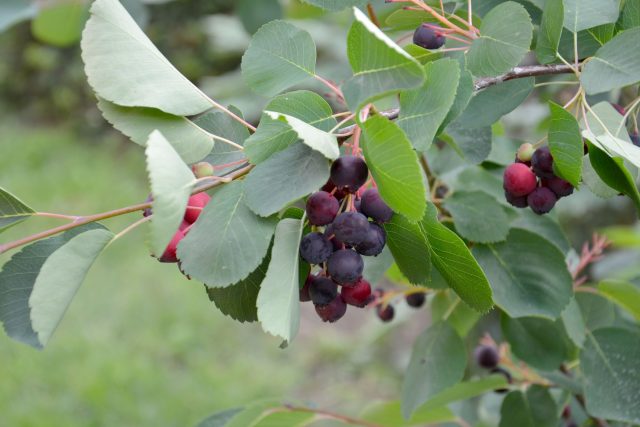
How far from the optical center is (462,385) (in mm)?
1060

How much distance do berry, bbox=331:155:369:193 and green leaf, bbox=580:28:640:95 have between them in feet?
0.84

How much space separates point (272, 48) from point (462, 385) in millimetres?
559

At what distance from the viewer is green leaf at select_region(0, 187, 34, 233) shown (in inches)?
27.9

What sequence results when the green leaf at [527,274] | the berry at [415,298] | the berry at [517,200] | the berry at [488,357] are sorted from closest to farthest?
the berry at [517,200], the green leaf at [527,274], the berry at [415,298], the berry at [488,357]

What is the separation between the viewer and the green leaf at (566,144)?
0.68 metres

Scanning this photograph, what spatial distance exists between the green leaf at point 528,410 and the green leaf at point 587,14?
520 millimetres

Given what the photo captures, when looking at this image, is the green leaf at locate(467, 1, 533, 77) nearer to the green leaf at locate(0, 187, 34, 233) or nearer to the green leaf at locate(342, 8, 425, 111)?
the green leaf at locate(342, 8, 425, 111)

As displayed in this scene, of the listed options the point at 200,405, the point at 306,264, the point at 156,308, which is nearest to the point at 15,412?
the point at 200,405

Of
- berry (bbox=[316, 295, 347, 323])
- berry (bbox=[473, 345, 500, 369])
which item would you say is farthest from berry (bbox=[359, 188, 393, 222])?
berry (bbox=[473, 345, 500, 369])

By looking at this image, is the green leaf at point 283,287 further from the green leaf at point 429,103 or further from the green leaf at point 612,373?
the green leaf at point 612,373

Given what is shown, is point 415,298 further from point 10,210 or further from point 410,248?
point 10,210

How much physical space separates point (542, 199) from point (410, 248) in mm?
148

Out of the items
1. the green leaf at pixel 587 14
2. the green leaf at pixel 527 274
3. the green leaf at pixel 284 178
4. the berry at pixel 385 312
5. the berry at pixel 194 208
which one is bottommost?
the berry at pixel 385 312

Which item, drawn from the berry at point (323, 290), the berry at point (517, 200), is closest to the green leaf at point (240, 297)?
the berry at point (323, 290)
